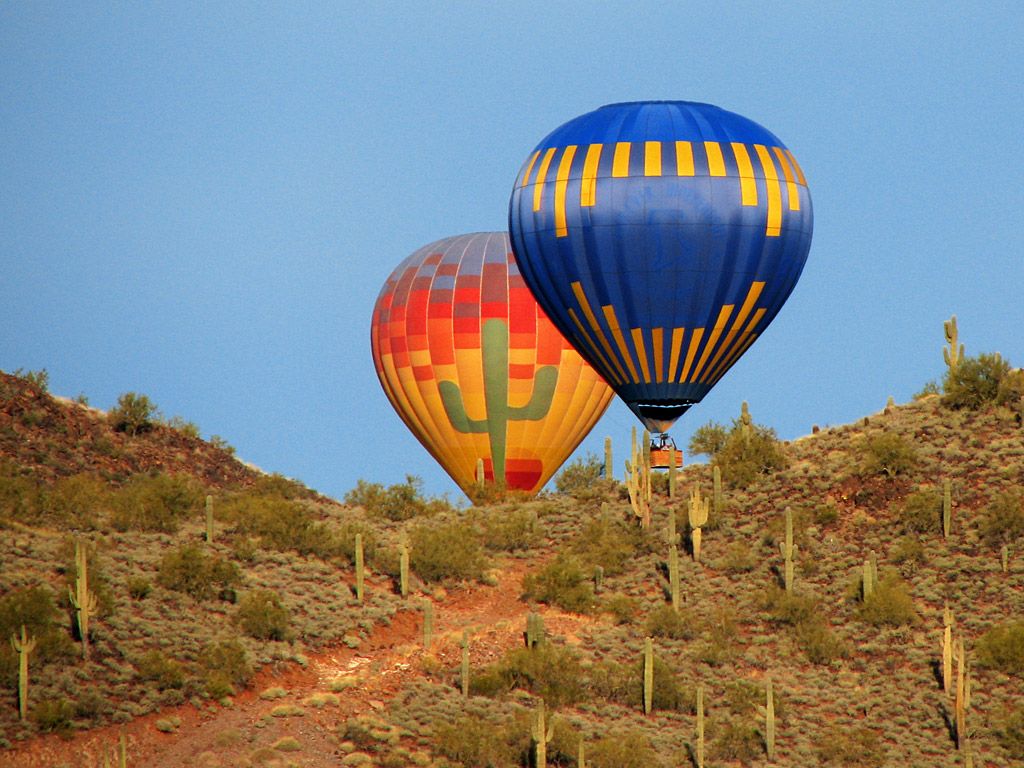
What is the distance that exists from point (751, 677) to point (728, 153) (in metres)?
14.7

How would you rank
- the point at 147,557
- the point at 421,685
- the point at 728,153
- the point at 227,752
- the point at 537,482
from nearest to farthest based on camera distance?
the point at 227,752 < the point at 421,685 < the point at 147,557 < the point at 728,153 < the point at 537,482

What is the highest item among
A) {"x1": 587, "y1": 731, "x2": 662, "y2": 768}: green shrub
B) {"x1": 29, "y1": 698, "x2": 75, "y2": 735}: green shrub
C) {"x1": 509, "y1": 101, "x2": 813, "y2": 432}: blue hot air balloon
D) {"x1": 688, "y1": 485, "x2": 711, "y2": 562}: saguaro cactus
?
{"x1": 509, "y1": 101, "x2": 813, "y2": 432}: blue hot air balloon

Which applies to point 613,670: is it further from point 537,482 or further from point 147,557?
point 537,482

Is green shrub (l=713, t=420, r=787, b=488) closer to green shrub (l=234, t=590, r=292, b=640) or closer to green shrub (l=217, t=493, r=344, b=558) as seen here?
green shrub (l=217, t=493, r=344, b=558)

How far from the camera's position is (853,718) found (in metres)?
48.3

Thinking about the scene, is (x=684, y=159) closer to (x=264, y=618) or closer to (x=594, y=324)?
(x=594, y=324)

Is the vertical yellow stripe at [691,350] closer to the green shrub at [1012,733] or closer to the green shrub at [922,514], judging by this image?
the green shrub at [922,514]

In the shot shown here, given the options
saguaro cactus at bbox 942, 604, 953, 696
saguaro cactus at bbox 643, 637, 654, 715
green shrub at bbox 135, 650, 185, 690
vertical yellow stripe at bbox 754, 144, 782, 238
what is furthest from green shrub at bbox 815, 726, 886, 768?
vertical yellow stripe at bbox 754, 144, 782, 238

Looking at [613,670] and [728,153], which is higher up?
[728,153]

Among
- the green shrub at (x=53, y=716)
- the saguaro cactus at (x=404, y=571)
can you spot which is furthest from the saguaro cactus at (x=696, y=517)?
the green shrub at (x=53, y=716)

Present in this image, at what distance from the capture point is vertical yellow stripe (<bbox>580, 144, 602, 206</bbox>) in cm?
5806

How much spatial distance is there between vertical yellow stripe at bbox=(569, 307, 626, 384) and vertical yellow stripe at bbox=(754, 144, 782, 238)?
552cm

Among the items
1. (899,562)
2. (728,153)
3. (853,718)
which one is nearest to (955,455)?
(899,562)

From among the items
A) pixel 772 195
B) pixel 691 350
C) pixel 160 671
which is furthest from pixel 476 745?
pixel 772 195
